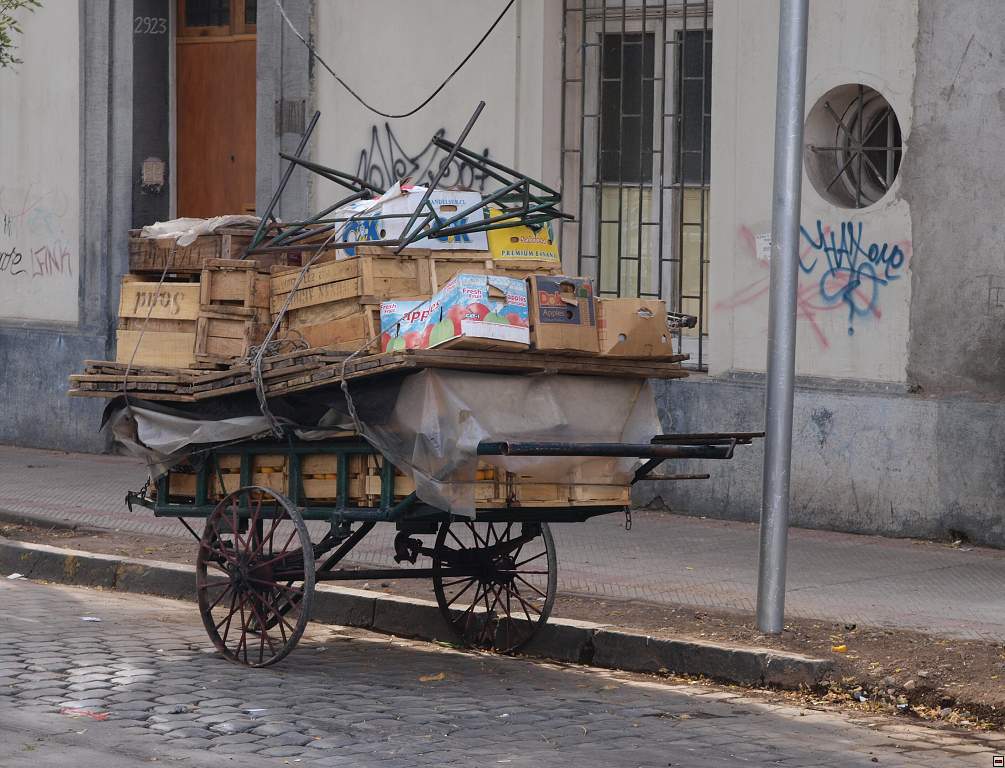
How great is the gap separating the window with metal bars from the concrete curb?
13.9 ft

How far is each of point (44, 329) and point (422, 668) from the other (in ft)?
31.3

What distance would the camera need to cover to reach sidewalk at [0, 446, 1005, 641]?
329 inches

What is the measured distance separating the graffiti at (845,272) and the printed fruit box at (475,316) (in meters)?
4.39

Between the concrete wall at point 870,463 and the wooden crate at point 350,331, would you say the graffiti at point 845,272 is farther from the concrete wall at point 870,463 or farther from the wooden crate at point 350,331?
the wooden crate at point 350,331

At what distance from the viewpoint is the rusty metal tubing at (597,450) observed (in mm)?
6547

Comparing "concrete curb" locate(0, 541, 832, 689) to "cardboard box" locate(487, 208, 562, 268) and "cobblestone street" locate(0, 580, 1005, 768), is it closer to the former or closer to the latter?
"cobblestone street" locate(0, 580, 1005, 768)

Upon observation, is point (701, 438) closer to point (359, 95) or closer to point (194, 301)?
point (194, 301)

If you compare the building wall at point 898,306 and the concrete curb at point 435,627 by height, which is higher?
the building wall at point 898,306

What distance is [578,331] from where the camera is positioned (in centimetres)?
690

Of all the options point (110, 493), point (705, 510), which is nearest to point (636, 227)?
point (705, 510)

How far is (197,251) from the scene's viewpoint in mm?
8148

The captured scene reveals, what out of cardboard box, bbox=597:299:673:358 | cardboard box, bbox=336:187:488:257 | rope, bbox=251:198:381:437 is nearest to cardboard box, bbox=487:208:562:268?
cardboard box, bbox=336:187:488:257

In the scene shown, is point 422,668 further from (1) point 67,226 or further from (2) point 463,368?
(1) point 67,226

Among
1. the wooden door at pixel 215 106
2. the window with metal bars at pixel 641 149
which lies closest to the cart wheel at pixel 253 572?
the window with metal bars at pixel 641 149
